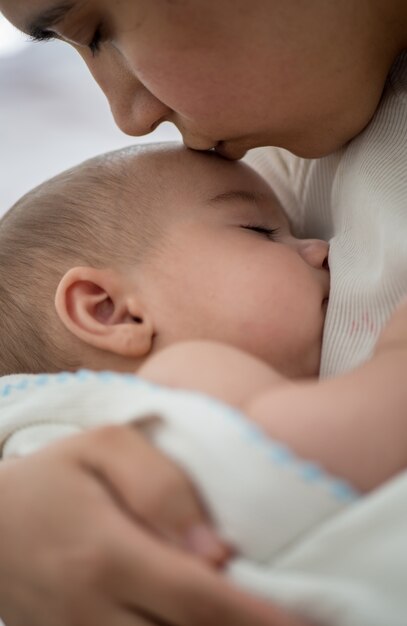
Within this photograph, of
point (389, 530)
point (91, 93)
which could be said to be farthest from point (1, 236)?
point (91, 93)

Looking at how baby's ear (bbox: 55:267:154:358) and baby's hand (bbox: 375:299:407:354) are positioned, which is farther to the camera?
baby's ear (bbox: 55:267:154:358)

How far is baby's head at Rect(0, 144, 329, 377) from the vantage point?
3.06 feet

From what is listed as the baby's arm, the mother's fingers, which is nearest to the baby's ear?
the baby's arm

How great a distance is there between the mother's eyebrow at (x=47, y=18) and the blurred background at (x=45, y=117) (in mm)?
849

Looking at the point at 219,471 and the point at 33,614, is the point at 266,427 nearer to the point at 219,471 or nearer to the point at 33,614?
the point at 219,471

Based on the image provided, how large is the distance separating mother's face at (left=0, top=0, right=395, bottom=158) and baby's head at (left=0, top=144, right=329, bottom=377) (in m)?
0.09

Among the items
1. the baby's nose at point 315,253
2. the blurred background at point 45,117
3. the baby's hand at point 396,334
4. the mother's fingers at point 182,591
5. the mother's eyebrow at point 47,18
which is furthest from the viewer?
the blurred background at point 45,117

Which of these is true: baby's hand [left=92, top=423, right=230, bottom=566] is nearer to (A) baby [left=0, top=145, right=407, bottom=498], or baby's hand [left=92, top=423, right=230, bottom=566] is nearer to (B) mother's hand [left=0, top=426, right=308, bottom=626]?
(B) mother's hand [left=0, top=426, right=308, bottom=626]

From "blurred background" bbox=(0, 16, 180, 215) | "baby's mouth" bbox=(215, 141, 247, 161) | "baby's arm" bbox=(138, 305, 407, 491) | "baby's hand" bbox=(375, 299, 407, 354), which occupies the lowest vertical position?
"blurred background" bbox=(0, 16, 180, 215)

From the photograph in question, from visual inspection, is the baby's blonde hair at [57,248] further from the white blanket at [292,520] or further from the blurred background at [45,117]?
the blurred background at [45,117]

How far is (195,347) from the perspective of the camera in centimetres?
77

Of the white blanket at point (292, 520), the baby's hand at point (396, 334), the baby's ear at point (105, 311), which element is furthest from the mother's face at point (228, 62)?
the white blanket at point (292, 520)

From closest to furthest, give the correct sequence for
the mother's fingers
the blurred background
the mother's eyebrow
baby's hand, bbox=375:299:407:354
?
the mother's fingers
baby's hand, bbox=375:299:407:354
the mother's eyebrow
the blurred background

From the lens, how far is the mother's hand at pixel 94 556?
1.89 ft
